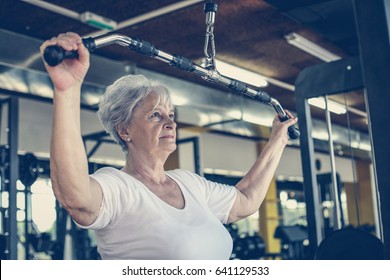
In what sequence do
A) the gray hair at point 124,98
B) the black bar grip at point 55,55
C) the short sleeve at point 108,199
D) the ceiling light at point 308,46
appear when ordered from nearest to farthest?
the black bar grip at point 55,55 < the short sleeve at point 108,199 < the gray hair at point 124,98 < the ceiling light at point 308,46

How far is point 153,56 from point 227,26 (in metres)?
2.42

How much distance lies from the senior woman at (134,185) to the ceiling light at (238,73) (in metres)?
2.63

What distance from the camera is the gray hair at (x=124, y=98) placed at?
1.02m

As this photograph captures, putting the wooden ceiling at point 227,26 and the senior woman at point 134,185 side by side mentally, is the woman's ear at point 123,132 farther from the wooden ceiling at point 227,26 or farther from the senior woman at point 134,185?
the wooden ceiling at point 227,26

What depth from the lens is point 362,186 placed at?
1016cm

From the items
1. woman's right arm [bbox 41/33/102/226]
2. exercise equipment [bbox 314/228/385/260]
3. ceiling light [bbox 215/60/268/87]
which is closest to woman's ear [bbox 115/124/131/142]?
woman's right arm [bbox 41/33/102/226]

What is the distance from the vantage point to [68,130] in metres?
0.75

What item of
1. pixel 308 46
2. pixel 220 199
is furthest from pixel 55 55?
pixel 308 46

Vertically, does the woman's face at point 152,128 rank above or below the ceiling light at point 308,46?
below

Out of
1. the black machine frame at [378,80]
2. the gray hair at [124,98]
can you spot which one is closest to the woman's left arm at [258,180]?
the black machine frame at [378,80]

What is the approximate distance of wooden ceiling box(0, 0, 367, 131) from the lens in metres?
2.89

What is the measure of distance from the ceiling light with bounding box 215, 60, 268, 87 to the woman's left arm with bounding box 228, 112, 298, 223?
2.35m

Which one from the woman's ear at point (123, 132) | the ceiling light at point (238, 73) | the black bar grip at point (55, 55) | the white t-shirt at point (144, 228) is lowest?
the white t-shirt at point (144, 228)

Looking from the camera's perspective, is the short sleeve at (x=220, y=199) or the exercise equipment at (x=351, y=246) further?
the exercise equipment at (x=351, y=246)
